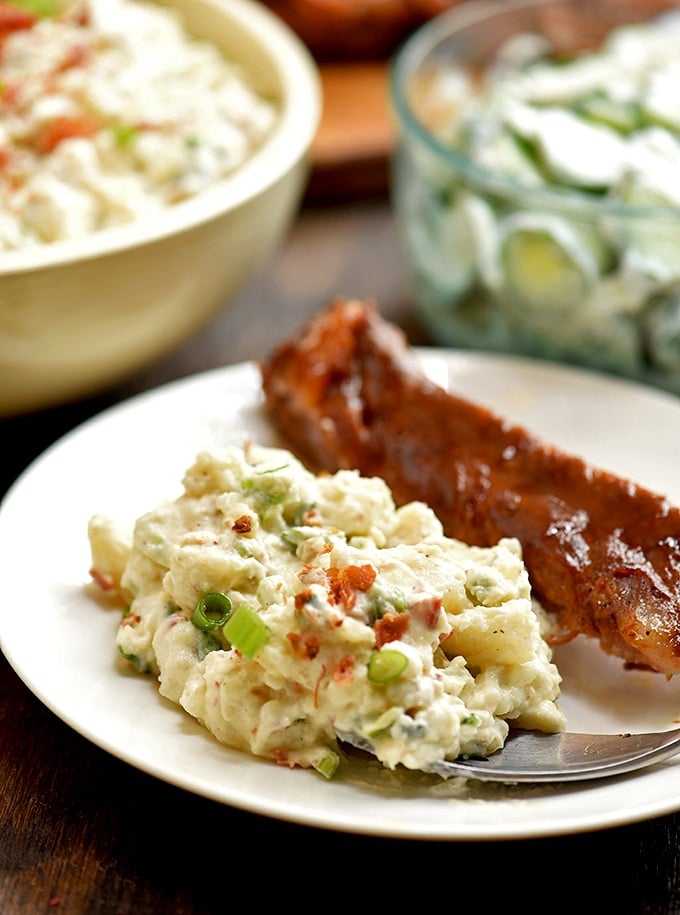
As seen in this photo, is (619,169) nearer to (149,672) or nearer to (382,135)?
(382,135)

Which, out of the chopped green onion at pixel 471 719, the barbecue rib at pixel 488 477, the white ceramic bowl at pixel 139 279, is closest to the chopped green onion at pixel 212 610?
the chopped green onion at pixel 471 719

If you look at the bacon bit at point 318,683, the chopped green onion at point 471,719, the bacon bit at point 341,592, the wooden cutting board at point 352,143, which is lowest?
the wooden cutting board at point 352,143

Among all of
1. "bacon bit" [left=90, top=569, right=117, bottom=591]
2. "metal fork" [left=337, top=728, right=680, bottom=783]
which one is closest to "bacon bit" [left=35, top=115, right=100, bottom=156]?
"bacon bit" [left=90, top=569, right=117, bottom=591]

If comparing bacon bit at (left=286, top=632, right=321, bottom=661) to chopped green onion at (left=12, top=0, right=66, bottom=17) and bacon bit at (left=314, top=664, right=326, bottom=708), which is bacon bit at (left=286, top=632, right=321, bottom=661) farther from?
chopped green onion at (left=12, top=0, right=66, bottom=17)

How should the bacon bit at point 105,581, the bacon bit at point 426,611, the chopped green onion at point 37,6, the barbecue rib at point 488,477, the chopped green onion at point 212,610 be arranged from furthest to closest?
the chopped green onion at point 37,6 → the bacon bit at point 105,581 → the barbecue rib at point 488,477 → the chopped green onion at point 212,610 → the bacon bit at point 426,611

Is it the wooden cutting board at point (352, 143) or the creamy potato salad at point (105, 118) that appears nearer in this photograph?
the creamy potato salad at point (105, 118)

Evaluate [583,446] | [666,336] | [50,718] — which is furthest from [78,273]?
[666,336]

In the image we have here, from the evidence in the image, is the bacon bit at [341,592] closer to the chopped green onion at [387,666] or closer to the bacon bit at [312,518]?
the chopped green onion at [387,666]
